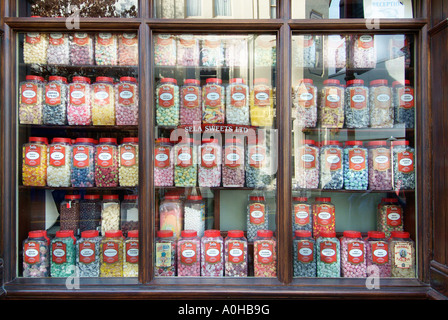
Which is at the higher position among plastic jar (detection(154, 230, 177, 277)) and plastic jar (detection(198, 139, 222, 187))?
plastic jar (detection(198, 139, 222, 187))

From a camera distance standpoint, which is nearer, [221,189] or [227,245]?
[227,245]

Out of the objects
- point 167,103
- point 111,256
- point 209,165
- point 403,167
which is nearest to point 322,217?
point 403,167

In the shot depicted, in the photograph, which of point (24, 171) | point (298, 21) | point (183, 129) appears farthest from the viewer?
point (183, 129)

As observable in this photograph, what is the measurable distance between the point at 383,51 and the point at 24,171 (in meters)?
2.52

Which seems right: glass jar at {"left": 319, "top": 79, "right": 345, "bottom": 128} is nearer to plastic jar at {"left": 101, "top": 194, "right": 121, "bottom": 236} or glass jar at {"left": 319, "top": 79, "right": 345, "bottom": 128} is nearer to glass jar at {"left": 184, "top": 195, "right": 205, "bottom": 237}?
glass jar at {"left": 184, "top": 195, "right": 205, "bottom": 237}

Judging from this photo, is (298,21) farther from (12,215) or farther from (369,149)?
(12,215)

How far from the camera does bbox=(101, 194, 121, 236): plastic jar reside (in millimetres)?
1991

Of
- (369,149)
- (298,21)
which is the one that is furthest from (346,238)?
(298,21)

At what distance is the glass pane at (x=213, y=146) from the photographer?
1.88 metres

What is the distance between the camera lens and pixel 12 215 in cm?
175

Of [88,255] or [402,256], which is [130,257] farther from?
[402,256]

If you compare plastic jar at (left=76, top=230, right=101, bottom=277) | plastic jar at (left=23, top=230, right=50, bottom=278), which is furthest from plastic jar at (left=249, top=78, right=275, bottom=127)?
plastic jar at (left=23, top=230, right=50, bottom=278)

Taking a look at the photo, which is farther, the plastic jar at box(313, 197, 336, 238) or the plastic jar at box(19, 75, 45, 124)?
the plastic jar at box(313, 197, 336, 238)

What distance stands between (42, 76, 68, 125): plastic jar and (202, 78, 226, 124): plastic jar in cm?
96
